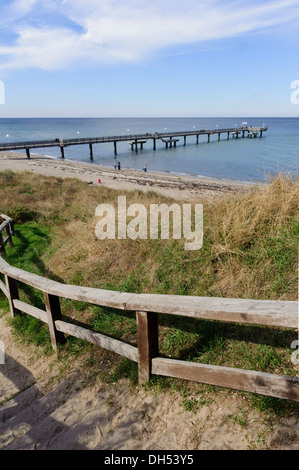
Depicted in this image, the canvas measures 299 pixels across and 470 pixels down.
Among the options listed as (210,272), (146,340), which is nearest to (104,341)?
(146,340)

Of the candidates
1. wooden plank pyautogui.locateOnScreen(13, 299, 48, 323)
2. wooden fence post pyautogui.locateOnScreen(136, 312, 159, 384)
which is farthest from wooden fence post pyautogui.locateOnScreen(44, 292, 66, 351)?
wooden fence post pyautogui.locateOnScreen(136, 312, 159, 384)

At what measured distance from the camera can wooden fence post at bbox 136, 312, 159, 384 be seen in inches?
107

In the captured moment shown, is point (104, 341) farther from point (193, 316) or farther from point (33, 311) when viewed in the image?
point (33, 311)

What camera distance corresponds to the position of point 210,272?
4.45 meters

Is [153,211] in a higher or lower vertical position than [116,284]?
higher

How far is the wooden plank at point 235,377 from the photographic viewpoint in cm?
225

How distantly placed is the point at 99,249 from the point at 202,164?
42977mm

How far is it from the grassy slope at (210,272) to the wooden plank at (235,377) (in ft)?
0.88

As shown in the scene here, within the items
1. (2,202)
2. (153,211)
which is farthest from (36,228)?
(153,211)

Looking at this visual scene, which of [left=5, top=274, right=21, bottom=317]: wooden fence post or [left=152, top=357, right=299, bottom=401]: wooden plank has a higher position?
[left=152, top=357, right=299, bottom=401]: wooden plank

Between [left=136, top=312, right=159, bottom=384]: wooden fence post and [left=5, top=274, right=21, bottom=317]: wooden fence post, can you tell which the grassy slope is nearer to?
[left=5, top=274, right=21, bottom=317]: wooden fence post

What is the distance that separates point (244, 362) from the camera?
9.73 feet

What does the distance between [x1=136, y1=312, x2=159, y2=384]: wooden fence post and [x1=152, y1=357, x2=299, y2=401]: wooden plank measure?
0.08m
